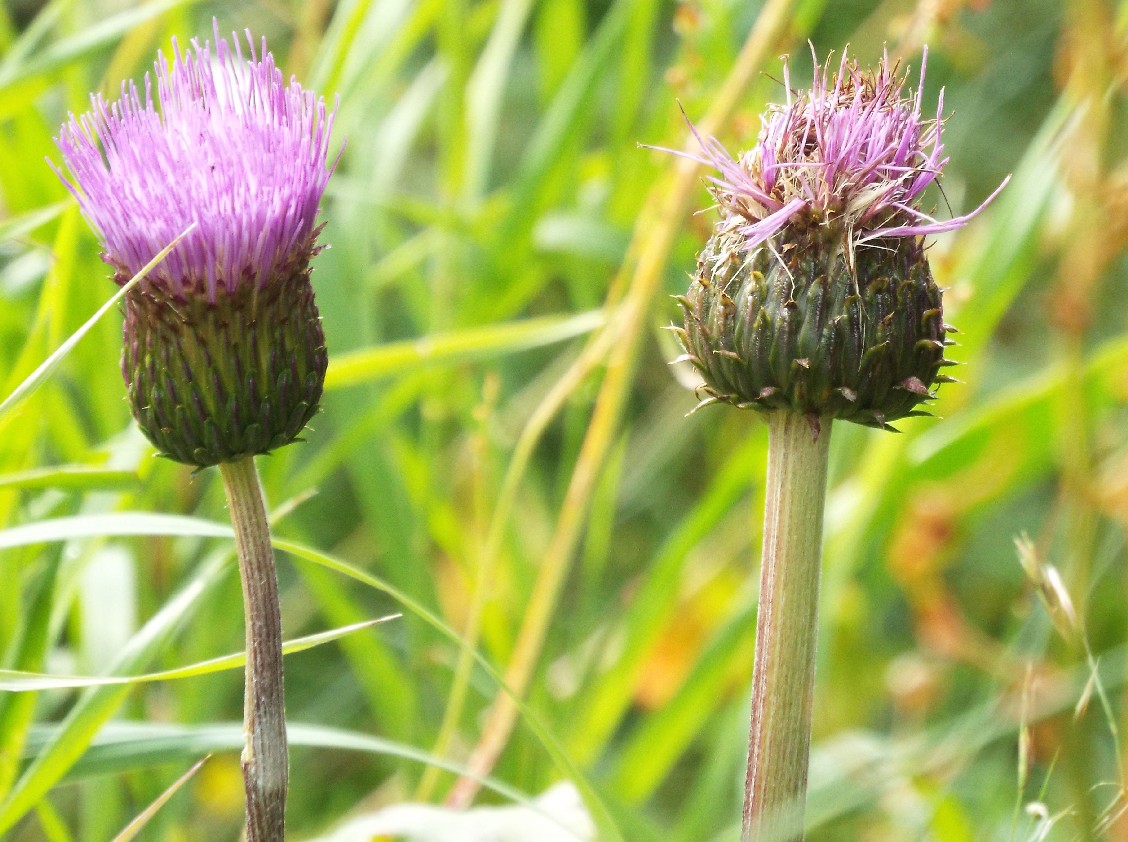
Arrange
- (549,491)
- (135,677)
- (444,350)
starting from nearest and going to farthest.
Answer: (135,677)
(444,350)
(549,491)

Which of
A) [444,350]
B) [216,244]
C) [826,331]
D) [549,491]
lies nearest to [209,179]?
[216,244]

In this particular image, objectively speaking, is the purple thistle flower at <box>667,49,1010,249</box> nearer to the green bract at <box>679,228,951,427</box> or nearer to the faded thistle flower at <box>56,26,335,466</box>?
the green bract at <box>679,228,951,427</box>

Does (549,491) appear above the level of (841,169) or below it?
above

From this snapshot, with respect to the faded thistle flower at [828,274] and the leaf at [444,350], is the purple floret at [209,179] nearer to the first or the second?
the faded thistle flower at [828,274]

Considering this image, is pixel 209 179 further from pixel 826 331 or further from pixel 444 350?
pixel 444 350

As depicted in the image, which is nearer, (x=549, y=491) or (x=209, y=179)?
(x=209, y=179)

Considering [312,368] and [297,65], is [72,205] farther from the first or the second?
[297,65]
